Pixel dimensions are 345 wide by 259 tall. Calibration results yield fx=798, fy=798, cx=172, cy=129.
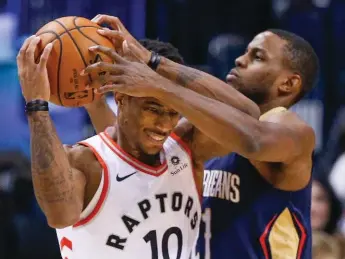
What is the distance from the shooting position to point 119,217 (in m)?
3.43

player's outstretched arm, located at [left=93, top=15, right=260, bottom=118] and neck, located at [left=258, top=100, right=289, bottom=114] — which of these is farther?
neck, located at [left=258, top=100, right=289, bottom=114]

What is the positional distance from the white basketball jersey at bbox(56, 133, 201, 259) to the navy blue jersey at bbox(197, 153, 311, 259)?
0.75ft

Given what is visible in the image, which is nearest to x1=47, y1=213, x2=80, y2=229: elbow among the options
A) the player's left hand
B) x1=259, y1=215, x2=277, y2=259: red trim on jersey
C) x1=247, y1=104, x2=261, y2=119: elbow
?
Answer: the player's left hand

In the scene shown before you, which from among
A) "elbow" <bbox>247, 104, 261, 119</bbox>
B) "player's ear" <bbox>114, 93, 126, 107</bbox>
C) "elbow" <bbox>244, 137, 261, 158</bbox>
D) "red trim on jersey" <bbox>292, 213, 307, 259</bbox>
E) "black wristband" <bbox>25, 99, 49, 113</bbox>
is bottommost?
"red trim on jersey" <bbox>292, 213, 307, 259</bbox>

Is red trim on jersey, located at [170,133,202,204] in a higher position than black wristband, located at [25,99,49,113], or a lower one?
lower

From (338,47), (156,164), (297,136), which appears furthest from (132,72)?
(338,47)

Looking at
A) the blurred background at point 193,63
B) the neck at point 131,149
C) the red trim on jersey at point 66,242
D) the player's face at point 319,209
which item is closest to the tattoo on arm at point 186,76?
the neck at point 131,149

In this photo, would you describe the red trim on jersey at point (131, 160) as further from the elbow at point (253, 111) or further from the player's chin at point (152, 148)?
the elbow at point (253, 111)

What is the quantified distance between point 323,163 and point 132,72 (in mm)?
4361

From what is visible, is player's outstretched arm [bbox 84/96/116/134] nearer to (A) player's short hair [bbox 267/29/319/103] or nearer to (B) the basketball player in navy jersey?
(B) the basketball player in navy jersey

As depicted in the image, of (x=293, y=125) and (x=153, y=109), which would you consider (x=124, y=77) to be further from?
(x=293, y=125)

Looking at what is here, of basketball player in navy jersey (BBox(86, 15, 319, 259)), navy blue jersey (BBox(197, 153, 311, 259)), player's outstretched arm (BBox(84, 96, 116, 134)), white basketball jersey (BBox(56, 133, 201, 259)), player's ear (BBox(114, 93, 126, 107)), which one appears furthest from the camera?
player's outstretched arm (BBox(84, 96, 116, 134))

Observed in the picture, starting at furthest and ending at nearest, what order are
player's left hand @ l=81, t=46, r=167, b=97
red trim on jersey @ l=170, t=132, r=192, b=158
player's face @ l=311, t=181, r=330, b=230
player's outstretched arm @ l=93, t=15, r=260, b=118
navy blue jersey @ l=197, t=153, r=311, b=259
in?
player's face @ l=311, t=181, r=330, b=230
navy blue jersey @ l=197, t=153, r=311, b=259
red trim on jersey @ l=170, t=132, r=192, b=158
player's outstretched arm @ l=93, t=15, r=260, b=118
player's left hand @ l=81, t=46, r=167, b=97

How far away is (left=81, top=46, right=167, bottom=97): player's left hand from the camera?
310 centimetres
